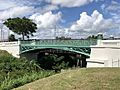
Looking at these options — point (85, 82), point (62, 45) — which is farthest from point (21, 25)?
point (85, 82)

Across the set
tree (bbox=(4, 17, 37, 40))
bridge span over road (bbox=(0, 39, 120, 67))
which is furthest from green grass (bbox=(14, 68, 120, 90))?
tree (bbox=(4, 17, 37, 40))

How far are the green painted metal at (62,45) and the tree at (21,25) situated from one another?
22764 millimetres

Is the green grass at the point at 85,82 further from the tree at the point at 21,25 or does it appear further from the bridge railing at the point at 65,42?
the tree at the point at 21,25

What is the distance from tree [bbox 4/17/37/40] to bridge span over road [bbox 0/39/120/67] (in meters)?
18.8

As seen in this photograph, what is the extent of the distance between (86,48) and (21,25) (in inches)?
1715

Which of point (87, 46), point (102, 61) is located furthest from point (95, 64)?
point (87, 46)

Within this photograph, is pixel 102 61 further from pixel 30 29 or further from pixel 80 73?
pixel 30 29

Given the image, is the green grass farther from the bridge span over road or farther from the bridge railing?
the bridge railing

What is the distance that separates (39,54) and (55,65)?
26.9 feet

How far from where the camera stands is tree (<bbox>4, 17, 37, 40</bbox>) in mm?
80125

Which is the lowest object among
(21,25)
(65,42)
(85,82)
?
(85,82)

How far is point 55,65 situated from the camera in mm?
58281

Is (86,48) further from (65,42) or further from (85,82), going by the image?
(85,82)

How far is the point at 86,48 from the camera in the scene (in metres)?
38.6
